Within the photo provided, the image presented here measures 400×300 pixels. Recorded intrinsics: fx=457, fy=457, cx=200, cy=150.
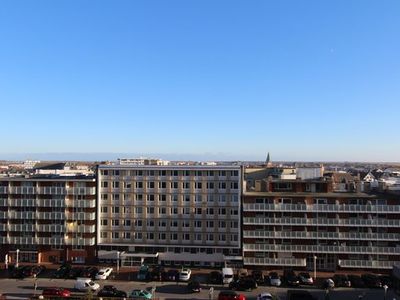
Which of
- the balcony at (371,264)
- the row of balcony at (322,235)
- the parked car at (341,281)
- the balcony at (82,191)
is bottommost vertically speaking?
the parked car at (341,281)

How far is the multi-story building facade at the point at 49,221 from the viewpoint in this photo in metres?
69.1

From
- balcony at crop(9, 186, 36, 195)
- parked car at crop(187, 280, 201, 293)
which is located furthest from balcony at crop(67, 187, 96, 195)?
parked car at crop(187, 280, 201, 293)

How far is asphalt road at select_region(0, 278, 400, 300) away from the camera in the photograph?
→ 54219 millimetres

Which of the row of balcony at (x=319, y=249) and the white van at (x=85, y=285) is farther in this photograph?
the row of balcony at (x=319, y=249)

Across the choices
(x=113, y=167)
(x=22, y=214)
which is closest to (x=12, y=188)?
(x=22, y=214)

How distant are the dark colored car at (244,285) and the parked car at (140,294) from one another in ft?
36.0

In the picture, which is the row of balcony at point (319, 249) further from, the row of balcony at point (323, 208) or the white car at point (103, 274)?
the white car at point (103, 274)

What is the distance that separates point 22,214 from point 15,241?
4.21 m

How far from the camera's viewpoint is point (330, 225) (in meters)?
64.7

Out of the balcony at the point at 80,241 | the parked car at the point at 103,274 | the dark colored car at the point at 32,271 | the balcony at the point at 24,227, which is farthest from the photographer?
the balcony at the point at 24,227

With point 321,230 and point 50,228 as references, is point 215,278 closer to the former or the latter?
point 321,230

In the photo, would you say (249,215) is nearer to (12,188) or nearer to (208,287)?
(208,287)

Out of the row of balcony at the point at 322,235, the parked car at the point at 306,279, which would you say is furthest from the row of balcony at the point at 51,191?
the parked car at the point at 306,279

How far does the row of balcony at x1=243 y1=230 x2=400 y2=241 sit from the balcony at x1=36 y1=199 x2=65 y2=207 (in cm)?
2797
